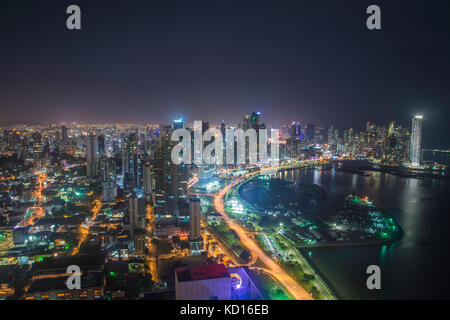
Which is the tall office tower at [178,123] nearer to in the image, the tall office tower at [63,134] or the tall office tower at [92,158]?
the tall office tower at [92,158]

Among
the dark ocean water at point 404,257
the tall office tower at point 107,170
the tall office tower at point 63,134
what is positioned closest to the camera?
the dark ocean water at point 404,257

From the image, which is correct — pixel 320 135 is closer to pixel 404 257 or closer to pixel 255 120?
pixel 255 120

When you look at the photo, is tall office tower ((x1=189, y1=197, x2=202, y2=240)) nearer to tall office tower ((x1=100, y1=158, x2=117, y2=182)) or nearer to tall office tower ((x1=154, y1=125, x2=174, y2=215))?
tall office tower ((x1=154, y1=125, x2=174, y2=215))

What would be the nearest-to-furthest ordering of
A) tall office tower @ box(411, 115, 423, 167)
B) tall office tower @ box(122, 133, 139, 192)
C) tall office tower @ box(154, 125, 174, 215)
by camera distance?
tall office tower @ box(154, 125, 174, 215) → tall office tower @ box(122, 133, 139, 192) → tall office tower @ box(411, 115, 423, 167)

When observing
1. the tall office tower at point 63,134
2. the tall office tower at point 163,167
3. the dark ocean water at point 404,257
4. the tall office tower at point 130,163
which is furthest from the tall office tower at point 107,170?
the tall office tower at point 63,134

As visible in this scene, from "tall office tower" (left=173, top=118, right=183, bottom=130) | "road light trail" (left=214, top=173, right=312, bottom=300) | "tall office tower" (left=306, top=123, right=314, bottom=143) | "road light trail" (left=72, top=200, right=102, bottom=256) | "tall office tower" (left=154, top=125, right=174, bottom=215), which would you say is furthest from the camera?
"tall office tower" (left=306, top=123, right=314, bottom=143)

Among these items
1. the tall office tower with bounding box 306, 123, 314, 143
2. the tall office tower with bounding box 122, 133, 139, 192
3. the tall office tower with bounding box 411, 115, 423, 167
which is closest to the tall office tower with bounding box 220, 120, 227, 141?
the tall office tower with bounding box 122, 133, 139, 192
